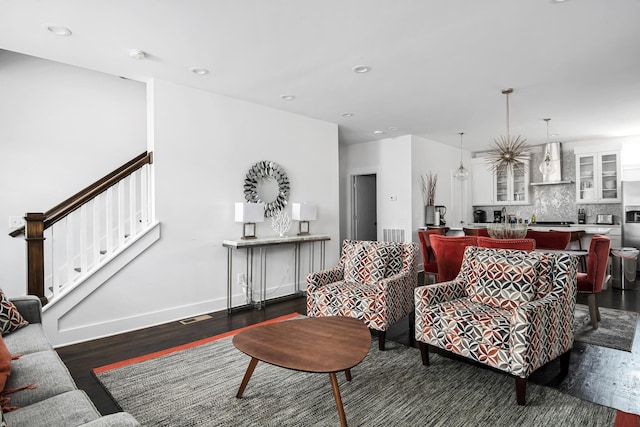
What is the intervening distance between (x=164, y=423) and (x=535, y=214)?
823 cm

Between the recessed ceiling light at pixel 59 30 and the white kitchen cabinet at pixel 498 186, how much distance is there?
7.80m

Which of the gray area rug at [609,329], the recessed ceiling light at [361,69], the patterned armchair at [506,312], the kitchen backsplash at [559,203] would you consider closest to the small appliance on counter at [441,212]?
the kitchen backsplash at [559,203]

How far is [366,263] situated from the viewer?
3.58m

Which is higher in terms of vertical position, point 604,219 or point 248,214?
point 248,214

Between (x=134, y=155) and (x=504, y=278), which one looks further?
(x=134, y=155)

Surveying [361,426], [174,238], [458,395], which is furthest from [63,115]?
[458,395]

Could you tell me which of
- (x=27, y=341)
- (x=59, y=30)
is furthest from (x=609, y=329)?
(x=59, y=30)

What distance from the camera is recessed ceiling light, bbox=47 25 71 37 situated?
2775 mm

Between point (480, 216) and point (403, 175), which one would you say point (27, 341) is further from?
point (480, 216)

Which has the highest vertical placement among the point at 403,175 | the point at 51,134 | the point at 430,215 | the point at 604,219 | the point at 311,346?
the point at 51,134

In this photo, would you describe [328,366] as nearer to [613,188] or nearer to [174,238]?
[174,238]

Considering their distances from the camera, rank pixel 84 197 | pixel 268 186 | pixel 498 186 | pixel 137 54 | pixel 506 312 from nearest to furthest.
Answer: pixel 506 312 < pixel 137 54 < pixel 84 197 < pixel 268 186 < pixel 498 186

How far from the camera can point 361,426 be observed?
6.50ft

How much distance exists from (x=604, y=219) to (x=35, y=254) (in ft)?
28.9
